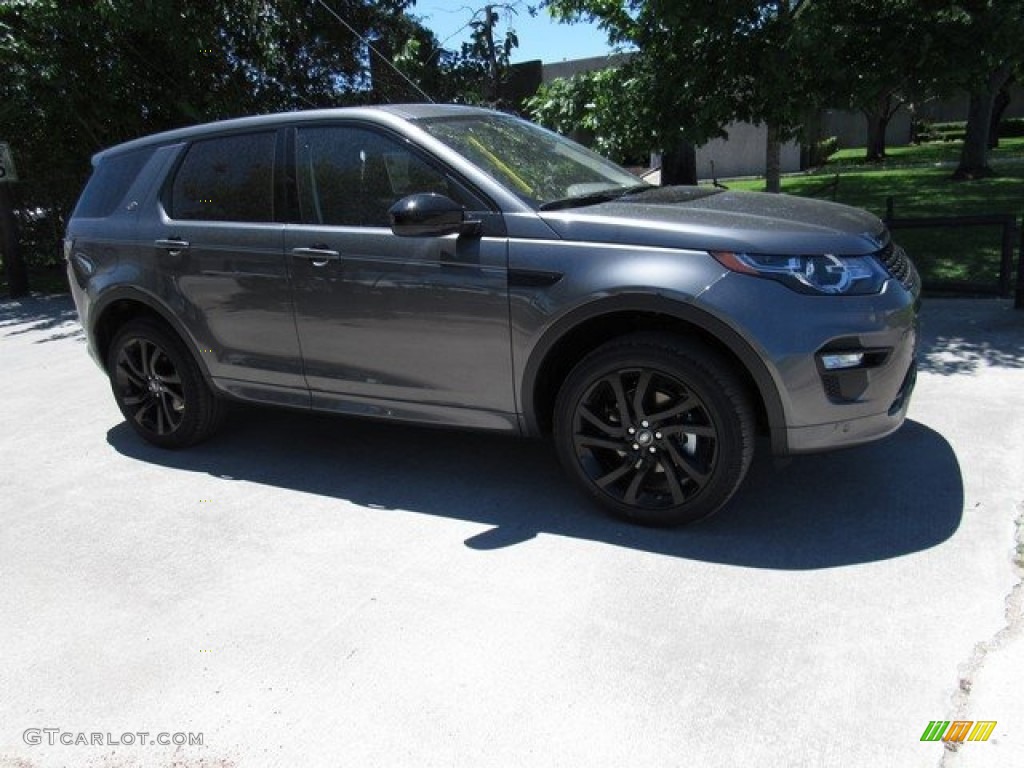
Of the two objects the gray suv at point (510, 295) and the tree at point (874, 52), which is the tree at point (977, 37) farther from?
the gray suv at point (510, 295)

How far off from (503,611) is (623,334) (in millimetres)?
1293

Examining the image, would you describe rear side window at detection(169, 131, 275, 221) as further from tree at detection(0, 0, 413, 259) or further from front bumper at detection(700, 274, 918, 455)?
tree at detection(0, 0, 413, 259)

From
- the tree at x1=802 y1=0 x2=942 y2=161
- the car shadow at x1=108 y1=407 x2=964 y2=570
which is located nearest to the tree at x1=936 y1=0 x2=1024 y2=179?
the tree at x1=802 y1=0 x2=942 y2=161

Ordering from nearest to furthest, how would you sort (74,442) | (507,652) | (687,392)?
1. (507,652)
2. (687,392)
3. (74,442)

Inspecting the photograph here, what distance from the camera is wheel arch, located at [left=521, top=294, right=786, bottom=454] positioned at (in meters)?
3.39

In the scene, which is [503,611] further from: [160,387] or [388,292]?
[160,387]

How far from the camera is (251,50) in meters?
11.0

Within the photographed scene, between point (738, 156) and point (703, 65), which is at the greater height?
point (703, 65)

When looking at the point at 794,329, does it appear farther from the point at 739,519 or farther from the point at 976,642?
the point at 976,642

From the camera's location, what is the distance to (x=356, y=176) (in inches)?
167

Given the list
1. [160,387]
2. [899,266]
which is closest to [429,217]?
[899,266]

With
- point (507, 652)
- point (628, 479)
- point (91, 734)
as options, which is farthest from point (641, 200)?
point (91, 734)

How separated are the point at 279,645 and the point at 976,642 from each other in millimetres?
2376

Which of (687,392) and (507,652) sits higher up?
(687,392)
